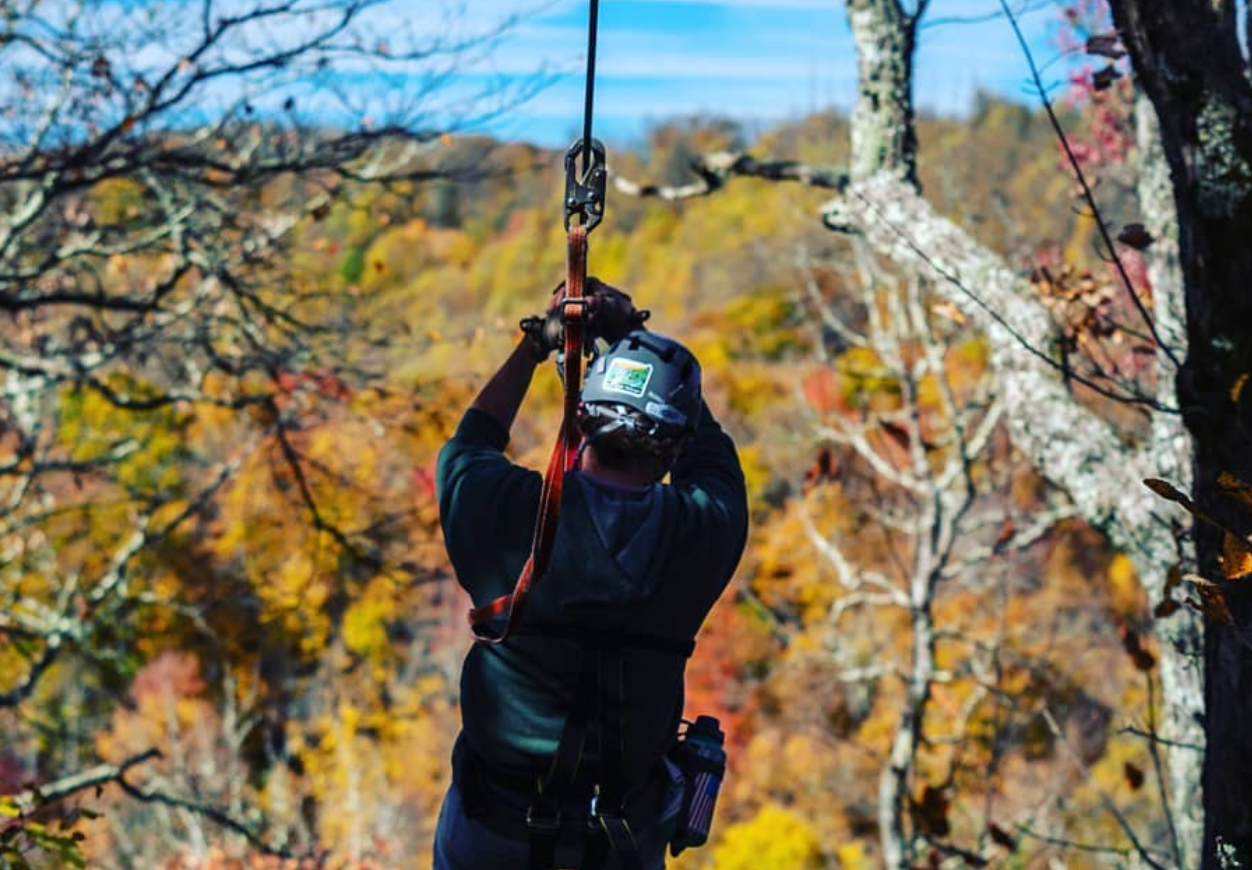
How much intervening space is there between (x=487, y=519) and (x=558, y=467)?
220 millimetres

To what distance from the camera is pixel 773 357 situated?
41.8 meters

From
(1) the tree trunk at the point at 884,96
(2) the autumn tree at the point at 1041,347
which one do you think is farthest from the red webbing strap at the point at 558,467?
(1) the tree trunk at the point at 884,96

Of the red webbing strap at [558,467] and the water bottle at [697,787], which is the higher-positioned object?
the red webbing strap at [558,467]

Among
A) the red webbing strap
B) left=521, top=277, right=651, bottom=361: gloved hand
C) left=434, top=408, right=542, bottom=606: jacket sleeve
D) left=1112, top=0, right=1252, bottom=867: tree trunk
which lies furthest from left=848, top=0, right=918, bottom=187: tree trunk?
left=434, top=408, right=542, bottom=606: jacket sleeve

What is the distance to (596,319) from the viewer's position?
2.48 meters

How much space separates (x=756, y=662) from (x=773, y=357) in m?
15.9

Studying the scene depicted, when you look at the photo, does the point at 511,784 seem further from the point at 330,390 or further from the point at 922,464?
the point at 922,464

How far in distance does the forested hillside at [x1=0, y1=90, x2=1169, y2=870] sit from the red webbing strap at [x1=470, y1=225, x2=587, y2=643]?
153cm

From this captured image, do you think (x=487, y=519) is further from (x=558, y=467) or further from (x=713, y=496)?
(x=713, y=496)

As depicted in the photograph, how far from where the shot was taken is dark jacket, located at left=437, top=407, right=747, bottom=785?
82.7 inches

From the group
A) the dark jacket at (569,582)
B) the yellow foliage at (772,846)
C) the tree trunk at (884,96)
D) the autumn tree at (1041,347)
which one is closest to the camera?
the dark jacket at (569,582)

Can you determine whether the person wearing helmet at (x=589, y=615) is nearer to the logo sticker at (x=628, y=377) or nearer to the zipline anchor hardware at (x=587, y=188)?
the logo sticker at (x=628, y=377)

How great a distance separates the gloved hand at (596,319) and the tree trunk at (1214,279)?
108 centimetres

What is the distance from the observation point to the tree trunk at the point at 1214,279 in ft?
7.29
